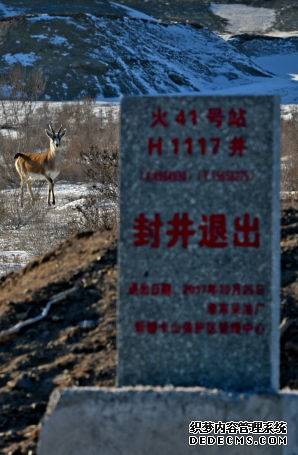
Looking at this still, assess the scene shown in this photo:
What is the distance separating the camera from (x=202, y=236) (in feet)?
10.8

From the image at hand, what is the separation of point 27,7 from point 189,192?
70.9m

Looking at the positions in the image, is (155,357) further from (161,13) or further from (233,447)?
(161,13)

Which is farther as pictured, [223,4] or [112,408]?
[223,4]

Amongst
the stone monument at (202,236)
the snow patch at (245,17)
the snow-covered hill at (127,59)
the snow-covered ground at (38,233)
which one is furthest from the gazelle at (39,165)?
the snow patch at (245,17)

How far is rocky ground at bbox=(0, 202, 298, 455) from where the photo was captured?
160 inches

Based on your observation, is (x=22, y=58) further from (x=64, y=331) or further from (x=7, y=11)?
(x=64, y=331)

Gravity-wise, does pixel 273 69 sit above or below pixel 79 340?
below

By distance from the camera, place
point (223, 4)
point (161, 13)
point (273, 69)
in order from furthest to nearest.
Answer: point (223, 4), point (161, 13), point (273, 69)

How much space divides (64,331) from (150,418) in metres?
1.43

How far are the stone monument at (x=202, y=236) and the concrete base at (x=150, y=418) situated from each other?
108 mm

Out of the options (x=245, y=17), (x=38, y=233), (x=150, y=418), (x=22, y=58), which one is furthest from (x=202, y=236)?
(x=245, y=17)

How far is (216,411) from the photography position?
3.24 metres

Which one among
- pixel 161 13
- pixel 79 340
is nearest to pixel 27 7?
pixel 161 13

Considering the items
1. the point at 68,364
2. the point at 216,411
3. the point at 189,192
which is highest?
the point at 189,192
